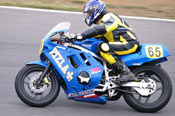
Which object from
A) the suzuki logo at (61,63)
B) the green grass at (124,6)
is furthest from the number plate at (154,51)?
the green grass at (124,6)

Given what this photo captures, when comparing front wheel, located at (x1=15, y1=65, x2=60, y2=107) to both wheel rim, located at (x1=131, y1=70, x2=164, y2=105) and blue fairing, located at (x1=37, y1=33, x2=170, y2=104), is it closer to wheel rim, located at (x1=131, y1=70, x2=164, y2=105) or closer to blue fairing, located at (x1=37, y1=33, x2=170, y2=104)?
blue fairing, located at (x1=37, y1=33, x2=170, y2=104)

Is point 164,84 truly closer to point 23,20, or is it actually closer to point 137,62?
point 137,62

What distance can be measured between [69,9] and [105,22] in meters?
6.12

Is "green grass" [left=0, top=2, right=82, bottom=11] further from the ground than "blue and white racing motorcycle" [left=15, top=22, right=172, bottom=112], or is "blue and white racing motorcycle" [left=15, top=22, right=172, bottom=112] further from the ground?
"green grass" [left=0, top=2, right=82, bottom=11]

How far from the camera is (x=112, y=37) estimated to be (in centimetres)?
672

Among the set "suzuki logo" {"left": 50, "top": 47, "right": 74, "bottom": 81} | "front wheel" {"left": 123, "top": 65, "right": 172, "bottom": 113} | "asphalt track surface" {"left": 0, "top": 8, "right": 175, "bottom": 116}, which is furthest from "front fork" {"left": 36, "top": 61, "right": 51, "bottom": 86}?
"front wheel" {"left": 123, "top": 65, "right": 172, "bottom": 113}

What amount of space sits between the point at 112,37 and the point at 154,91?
0.95m

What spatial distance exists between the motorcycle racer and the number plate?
0.17 metres

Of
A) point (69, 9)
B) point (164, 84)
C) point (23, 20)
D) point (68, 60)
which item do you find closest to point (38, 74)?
point (68, 60)

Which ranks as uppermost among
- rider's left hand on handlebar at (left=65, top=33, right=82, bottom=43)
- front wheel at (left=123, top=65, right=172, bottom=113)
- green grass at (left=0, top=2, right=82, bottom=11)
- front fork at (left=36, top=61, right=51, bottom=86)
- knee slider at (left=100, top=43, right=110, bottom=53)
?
green grass at (left=0, top=2, right=82, bottom=11)

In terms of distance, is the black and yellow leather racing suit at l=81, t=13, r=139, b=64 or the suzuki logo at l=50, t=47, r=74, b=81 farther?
the suzuki logo at l=50, t=47, r=74, b=81

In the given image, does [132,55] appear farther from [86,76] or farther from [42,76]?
[42,76]

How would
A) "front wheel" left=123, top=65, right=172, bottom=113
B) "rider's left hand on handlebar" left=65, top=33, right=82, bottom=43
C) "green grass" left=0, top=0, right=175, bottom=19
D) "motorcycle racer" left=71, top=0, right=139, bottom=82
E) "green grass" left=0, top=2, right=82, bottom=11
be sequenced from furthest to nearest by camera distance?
1. "green grass" left=0, top=0, right=175, bottom=19
2. "green grass" left=0, top=2, right=82, bottom=11
3. "front wheel" left=123, top=65, right=172, bottom=113
4. "motorcycle racer" left=71, top=0, right=139, bottom=82
5. "rider's left hand on handlebar" left=65, top=33, right=82, bottom=43

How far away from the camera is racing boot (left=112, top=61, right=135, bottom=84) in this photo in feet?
21.7
